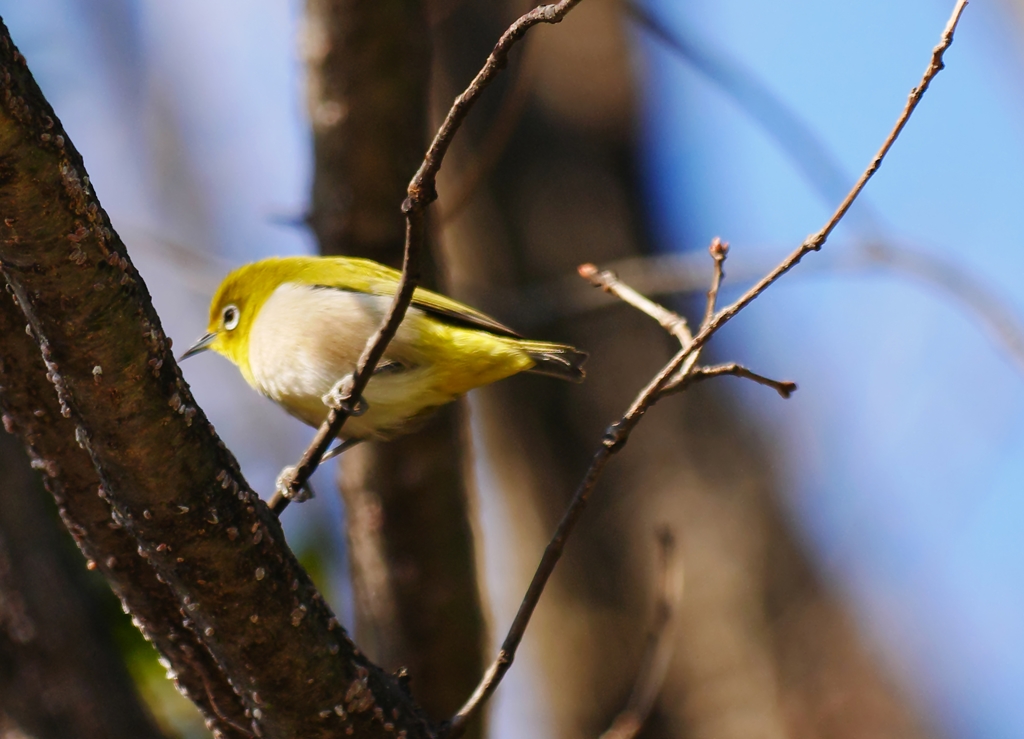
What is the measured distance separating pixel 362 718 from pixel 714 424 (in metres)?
4.03

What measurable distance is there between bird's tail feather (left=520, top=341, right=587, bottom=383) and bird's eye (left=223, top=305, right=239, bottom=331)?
125 centimetres

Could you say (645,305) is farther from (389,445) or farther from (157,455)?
(389,445)

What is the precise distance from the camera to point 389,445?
3691mm

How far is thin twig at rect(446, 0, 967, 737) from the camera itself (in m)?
1.67

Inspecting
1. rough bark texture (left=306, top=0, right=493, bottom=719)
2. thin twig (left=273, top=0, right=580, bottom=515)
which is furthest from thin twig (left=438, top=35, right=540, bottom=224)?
thin twig (left=273, top=0, right=580, bottom=515)

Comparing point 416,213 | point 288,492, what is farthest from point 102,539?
point 416,213

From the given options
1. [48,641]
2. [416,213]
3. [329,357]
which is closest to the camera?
[416,213]

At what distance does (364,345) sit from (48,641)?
1.31m

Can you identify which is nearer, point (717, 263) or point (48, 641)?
point (717, 263)

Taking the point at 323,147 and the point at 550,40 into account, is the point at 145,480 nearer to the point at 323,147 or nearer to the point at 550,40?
the point at 323,147

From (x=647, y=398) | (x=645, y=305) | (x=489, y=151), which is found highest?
(x=489, y=151)

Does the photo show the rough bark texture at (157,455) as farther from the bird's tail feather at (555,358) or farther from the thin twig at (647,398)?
the bird's tail feather at (555,358)

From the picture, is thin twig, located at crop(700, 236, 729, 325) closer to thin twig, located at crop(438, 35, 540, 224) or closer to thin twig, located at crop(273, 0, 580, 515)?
thin twig, located at crop(273, 0, 580, 515)

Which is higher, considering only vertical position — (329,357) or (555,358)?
(329,357)
